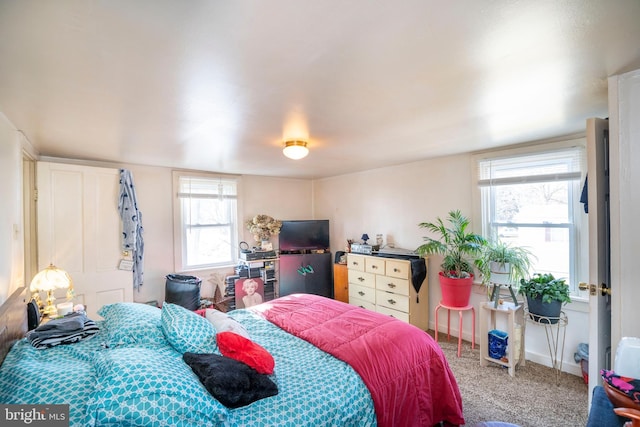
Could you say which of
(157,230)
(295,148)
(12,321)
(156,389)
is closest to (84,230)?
(157,230)

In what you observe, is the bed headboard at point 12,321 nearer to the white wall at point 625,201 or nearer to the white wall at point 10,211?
the white wall at point 10,211

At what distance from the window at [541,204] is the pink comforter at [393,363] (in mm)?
1819

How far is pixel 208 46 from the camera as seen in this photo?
1.18m

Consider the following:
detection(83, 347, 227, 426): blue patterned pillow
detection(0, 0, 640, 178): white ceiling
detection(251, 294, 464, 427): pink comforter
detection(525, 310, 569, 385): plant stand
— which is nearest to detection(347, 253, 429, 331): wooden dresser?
detection(525, 310, 569, 385): plant stand

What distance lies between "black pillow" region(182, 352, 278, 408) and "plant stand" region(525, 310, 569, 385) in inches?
103

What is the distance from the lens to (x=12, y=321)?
5.72 feet

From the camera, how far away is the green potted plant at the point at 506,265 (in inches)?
110

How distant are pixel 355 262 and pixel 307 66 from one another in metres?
3.38

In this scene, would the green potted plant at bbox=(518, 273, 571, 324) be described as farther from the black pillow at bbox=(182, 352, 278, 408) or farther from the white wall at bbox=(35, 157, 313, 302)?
the white wall at bbox=(35, 157, 313, 302)

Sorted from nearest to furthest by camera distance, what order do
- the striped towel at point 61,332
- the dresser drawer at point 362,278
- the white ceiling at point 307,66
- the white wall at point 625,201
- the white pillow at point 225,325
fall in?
the white ceiling at point 307,66 < the white wall at point 625,201 < the striped towel at point 61,332 < the white pillow at point 225,325 < the dresser drawer at point 362,278

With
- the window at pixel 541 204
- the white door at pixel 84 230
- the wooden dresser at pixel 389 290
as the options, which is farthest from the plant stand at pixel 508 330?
the white door at pixel 84 230

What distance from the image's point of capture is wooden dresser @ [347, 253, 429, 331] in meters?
3.64

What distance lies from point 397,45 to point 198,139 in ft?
6.78

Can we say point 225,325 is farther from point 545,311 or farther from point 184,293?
point 545,311
